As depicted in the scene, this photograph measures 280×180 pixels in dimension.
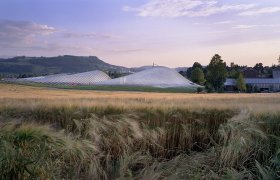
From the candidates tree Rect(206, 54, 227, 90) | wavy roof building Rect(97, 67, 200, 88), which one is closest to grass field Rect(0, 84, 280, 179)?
tree Rect(206, 54, 227, 90)

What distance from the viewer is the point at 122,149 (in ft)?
35.9

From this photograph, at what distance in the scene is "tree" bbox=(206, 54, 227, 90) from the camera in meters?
88.1

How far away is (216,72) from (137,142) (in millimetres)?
78759

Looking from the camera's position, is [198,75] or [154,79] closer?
[198,75]

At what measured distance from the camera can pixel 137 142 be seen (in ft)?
36.8

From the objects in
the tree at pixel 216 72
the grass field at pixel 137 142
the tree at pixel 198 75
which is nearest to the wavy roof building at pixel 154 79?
the tree at pixel 198 75

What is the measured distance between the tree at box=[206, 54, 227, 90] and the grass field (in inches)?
2944

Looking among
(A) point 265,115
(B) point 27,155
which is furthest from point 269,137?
(B) point 27,155

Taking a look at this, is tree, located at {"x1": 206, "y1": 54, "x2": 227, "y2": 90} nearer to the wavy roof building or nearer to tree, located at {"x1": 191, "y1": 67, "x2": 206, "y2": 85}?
tree, located at {"x1": 191, "y1": 67, "x2": 206, "y2": 85}

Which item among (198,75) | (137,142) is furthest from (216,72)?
(137,142)

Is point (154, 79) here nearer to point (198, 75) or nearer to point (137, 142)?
point (198, 75)

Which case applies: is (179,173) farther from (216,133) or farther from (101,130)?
(216,133)

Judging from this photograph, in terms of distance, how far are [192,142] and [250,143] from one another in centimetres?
222

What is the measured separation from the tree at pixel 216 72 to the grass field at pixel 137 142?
74.8 meters
